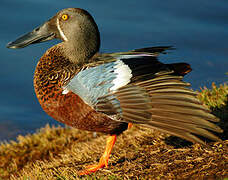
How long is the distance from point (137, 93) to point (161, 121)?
43 centimetres

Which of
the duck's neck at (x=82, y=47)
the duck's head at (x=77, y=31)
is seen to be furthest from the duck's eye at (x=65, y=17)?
the duck's neck at (x=82, y=47)

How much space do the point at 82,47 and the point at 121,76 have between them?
2.81ft

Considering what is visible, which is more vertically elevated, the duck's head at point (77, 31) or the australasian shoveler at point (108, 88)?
the duck's head at point (77, 31)

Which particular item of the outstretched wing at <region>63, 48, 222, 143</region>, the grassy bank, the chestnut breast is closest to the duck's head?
the chestnut breast

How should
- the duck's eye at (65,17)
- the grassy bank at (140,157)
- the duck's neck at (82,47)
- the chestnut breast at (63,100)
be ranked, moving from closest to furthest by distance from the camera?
1. the grassy bank at (140,157)
2. the chestnut breast at (63,100)
3. the duck's neck at (82,47)
4. the duck's eye at (65,17)

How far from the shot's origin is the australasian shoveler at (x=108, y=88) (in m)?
3.85

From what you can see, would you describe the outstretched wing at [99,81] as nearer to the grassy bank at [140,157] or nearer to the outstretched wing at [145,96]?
the outstretched wing at [145,96]

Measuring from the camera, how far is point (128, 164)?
4461 mm

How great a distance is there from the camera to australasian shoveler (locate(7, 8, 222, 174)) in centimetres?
385

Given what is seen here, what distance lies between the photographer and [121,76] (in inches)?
158

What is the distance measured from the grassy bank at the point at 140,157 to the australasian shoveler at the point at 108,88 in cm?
35

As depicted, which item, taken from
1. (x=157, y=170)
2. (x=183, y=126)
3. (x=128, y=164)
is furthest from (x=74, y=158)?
(x=183, y=126)

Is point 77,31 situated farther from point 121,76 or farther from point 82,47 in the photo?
point 121,76

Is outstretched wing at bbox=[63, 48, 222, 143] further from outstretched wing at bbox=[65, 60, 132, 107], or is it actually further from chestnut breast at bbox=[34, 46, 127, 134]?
chestnut breast at bbox=[34, 46, 127, 134]
